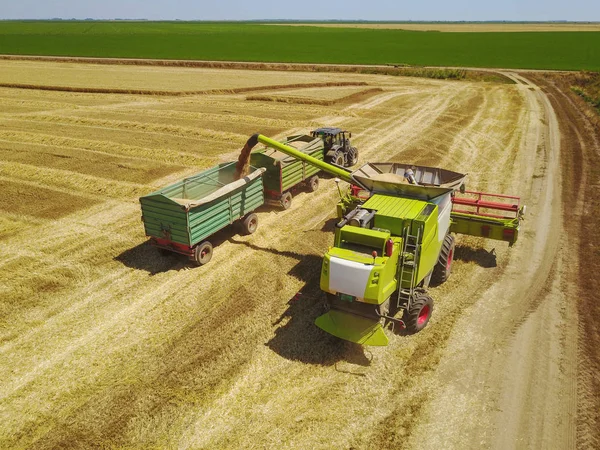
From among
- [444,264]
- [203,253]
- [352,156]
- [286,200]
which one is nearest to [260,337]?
[203,253]

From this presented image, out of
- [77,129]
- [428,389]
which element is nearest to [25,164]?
[77,129]

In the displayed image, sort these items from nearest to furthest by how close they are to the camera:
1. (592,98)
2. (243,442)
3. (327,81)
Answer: (243,442), (592,98), (327,81)

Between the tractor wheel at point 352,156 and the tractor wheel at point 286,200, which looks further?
the tractor wheel at point 352,156

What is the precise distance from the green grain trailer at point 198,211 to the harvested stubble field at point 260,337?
0.69 meters

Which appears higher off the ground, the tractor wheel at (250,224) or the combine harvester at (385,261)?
the combine harvester at (385,261)

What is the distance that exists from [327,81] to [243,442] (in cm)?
4301

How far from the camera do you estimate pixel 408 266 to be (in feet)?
31.5

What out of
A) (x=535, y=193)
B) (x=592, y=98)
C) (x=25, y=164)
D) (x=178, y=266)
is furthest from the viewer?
(x=592, y=98)

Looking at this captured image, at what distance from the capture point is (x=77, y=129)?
2700 centimetres

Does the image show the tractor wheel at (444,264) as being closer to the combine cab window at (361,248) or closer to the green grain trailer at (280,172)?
the combine cab window at (361,248)

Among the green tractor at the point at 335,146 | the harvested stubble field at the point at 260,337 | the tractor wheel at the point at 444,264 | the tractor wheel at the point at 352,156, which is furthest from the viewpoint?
the tractor wheel at the point at 352,156

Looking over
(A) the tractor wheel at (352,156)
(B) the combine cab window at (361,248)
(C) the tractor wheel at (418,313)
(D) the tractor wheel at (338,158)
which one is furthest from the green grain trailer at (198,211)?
(A) the tractor wheel at (352,156)

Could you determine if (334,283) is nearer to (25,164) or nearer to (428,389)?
(428,389)

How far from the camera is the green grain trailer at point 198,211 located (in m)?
12.1
